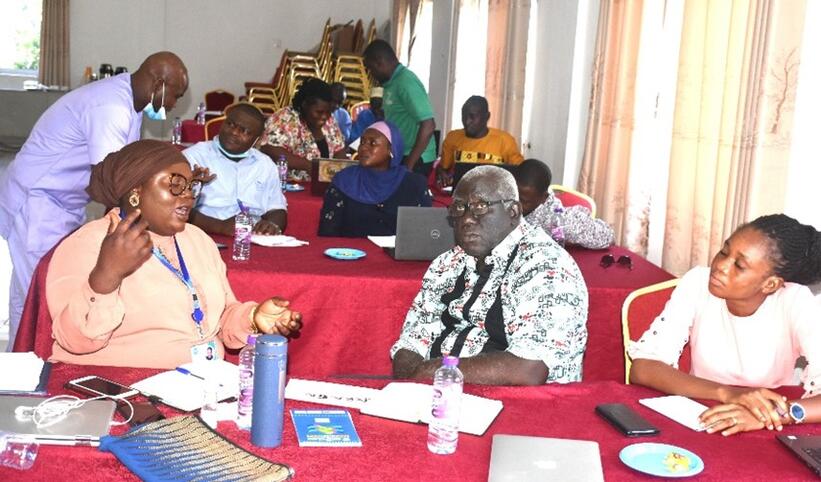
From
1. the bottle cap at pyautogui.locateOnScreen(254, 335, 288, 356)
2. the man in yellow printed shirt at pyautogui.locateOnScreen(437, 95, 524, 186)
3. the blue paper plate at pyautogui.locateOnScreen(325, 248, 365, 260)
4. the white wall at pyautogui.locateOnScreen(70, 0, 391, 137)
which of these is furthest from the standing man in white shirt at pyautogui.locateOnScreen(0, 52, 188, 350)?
the white wall at pyautogui.locateOnScreen(70, 0, 391, 137)

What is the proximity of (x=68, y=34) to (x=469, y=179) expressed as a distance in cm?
1343

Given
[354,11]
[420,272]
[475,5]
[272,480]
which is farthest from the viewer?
[354,11]

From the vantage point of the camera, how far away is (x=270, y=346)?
181 cm

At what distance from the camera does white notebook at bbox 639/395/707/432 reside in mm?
2162

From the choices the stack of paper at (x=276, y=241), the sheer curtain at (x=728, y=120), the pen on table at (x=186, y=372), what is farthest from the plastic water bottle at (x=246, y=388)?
the sheer curtain at (x=728, y=120)

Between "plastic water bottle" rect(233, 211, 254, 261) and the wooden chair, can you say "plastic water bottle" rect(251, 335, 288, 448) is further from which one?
the wooden chair

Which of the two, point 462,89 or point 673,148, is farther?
point 462,89

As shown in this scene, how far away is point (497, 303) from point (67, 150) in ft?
6.99

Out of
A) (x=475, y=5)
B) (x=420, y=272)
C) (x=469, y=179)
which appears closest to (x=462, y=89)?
(x=475, y=5)

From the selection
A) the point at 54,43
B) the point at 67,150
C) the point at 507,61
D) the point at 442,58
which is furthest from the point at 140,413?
the point at 54,43

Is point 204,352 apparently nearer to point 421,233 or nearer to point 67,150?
point 421,233

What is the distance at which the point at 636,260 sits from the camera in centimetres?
421

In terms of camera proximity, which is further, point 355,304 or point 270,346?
point 355,304

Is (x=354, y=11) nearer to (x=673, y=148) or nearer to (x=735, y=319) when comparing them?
Answer: (x=673, y=148)
